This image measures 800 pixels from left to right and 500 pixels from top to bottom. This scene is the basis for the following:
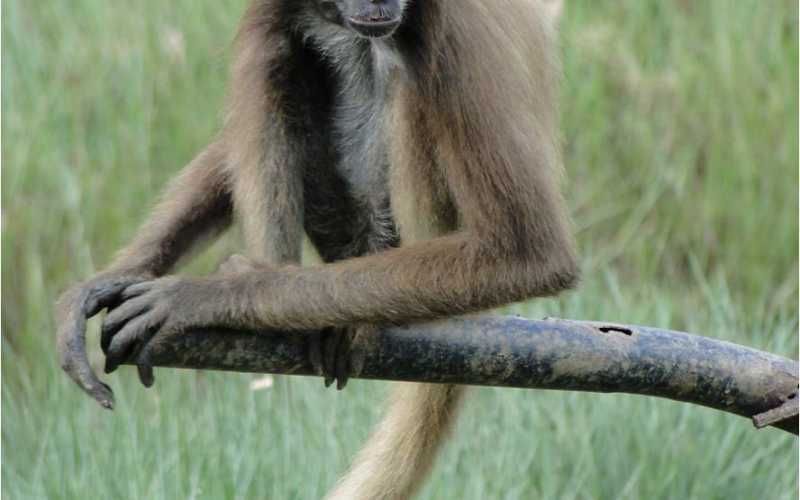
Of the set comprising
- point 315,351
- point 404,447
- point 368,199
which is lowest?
point 404,447

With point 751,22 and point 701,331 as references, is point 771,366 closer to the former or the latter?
point 701,331

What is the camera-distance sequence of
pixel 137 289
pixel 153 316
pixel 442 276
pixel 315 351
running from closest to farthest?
pixel 153 316 → pixel 315 351 → pixel 137 289 → pixel 442 276

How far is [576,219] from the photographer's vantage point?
9.17 metres

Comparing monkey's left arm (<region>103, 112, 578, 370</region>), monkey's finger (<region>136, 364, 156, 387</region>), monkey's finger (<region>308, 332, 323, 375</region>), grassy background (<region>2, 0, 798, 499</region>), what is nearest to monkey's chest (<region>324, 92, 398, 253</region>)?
monkey's left arm (<region>103, 112, 578, 370</region>)

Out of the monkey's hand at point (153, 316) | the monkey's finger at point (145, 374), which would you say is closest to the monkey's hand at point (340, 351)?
the monkey's hand at point (153, 316)

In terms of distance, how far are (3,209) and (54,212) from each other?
11.7 inches

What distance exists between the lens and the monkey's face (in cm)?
471

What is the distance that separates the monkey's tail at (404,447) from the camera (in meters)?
5.27

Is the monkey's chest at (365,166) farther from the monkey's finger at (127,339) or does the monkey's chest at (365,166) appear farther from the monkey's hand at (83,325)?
the monkey's finger at (127,339)

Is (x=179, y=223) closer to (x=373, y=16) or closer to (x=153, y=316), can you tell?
(x=373, y=16)

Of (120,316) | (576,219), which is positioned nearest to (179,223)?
(120,316)

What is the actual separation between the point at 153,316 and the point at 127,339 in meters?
0.12

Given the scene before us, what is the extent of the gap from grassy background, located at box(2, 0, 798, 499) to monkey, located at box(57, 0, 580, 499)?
0.69 metres

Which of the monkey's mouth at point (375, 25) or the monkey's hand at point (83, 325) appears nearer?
the monkey's hand at point (83, 325)
